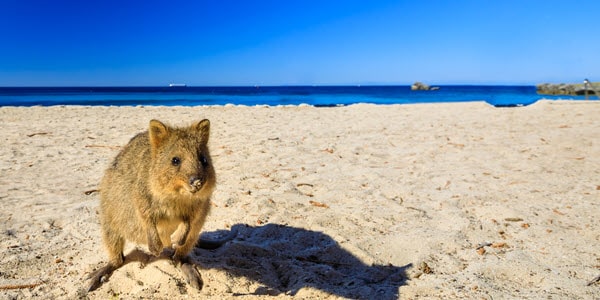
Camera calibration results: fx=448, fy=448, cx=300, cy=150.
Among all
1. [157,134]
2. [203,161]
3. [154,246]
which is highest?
[157,134]

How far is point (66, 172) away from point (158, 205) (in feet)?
14.5

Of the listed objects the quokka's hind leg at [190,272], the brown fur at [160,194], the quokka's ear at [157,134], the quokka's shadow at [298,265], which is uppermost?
the quokka's ear at [157,134]

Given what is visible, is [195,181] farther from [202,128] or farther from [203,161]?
[202,128]

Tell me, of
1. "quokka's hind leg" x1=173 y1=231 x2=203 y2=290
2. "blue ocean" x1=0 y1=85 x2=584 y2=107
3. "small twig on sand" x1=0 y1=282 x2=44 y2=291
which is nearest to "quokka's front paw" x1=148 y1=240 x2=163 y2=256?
"quokka's hind leg" x1=173 y1=231 x2=203 y2=290

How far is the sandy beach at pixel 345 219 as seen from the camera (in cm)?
361

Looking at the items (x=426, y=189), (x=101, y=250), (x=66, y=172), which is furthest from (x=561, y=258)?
(x=66, y=172)

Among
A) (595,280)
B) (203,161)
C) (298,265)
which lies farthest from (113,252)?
(595,280)

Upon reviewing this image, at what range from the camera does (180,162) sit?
10.6 feet

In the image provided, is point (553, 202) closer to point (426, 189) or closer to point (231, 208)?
point (426, 189)

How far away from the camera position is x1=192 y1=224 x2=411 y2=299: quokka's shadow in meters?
3.56

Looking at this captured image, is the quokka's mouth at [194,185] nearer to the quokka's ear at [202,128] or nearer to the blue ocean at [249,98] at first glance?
the quokka's ear at [202,128]

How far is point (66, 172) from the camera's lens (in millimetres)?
6941

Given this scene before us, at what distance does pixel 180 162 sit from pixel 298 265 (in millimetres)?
1477

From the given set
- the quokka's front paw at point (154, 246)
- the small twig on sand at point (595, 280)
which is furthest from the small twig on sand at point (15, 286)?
the small twig on sand at point (595, 280)
